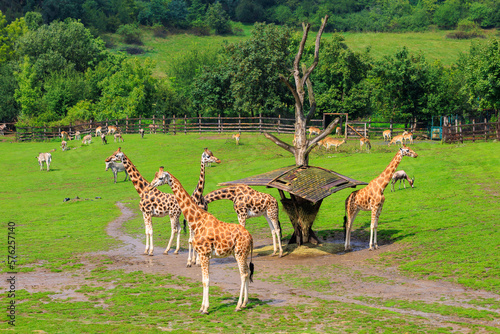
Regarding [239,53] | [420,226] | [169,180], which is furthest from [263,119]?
[169,180]

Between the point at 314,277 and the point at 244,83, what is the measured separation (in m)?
52.2

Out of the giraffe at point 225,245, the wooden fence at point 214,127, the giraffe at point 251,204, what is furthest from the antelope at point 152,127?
the giraffe at point 225,245

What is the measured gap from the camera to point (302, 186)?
1909 cm

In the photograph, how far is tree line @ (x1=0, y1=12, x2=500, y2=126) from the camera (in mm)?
65938

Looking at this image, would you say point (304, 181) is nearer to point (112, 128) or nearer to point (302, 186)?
point (302, 186)

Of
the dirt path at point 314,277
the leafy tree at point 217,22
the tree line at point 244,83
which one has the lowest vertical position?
the dirt path at point 314,277

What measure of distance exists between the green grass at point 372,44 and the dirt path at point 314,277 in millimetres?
91628

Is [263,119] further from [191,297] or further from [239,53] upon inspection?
[191,297]

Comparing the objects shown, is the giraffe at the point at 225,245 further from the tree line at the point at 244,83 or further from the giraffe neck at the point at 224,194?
the tree line at the point at 244,83

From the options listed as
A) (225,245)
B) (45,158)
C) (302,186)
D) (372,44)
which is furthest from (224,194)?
(372,44)

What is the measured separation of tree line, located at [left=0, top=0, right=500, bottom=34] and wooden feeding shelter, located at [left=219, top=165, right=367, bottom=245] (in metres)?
126

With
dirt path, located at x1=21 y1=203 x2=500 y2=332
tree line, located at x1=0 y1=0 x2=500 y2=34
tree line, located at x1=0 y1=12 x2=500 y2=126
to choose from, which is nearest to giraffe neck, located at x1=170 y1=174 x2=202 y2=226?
dirt path, located at x1=21 y1=203 x2=500 y2=332

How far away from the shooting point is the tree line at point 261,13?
138250 millimetres

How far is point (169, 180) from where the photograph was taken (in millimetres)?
16547
